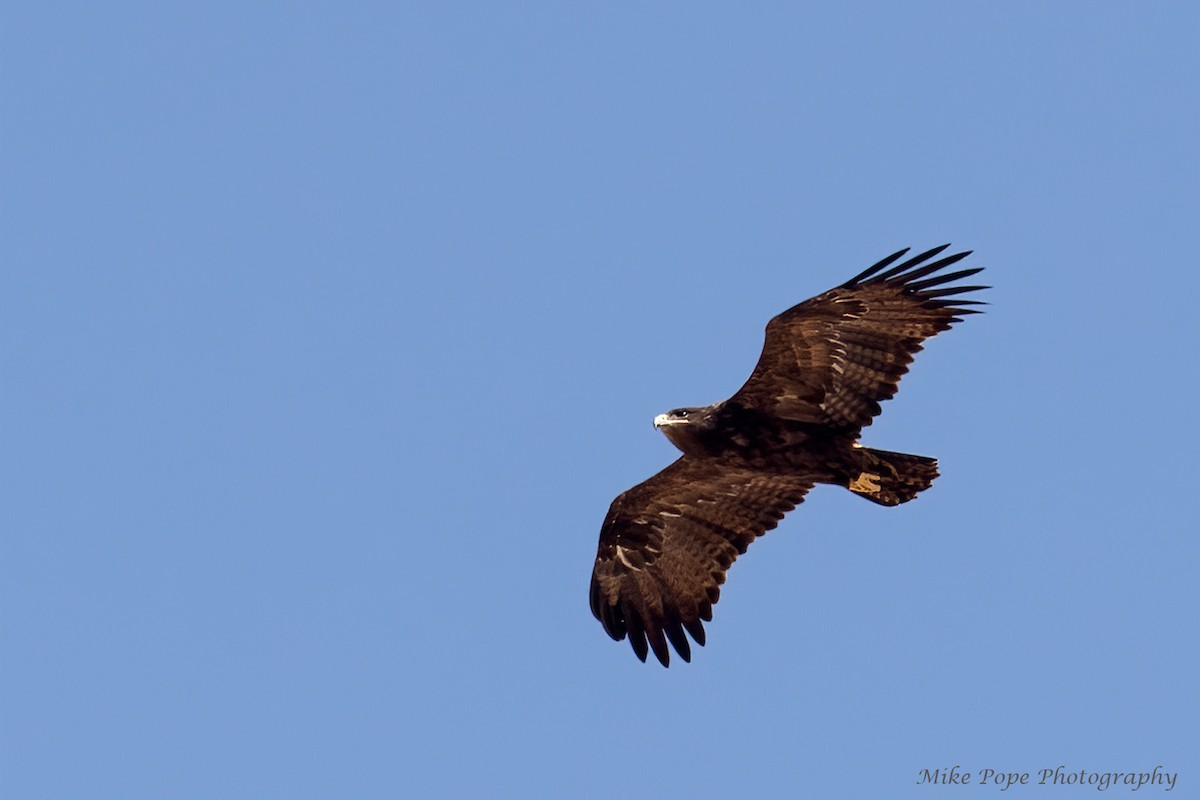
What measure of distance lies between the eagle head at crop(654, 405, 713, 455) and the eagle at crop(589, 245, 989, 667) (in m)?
0.01

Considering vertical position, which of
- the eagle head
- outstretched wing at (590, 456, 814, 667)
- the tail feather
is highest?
the eagle head

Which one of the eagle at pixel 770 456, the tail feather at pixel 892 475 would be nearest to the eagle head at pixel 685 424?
the eagle at pixel 770 456

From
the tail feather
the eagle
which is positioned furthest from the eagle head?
the tail feather

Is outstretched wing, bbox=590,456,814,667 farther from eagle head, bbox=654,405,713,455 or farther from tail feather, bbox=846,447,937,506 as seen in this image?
tail feather, bbox=846,447,937,506

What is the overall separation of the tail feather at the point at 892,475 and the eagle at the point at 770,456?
0.5 inches

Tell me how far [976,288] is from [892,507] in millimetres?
2348

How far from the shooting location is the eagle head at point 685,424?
1508 cm

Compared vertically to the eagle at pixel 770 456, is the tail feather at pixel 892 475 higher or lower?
lower

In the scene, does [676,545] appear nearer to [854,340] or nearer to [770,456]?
[770,456]

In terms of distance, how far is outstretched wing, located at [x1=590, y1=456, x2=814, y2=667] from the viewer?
15.9 metres

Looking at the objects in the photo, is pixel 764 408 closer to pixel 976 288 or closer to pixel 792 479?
pixel 792 479

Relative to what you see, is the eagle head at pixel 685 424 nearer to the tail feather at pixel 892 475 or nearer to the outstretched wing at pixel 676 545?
the outstretched wing at pixel 676 545

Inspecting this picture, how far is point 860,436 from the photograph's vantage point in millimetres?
14852

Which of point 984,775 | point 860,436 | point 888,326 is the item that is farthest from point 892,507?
point 984,775
